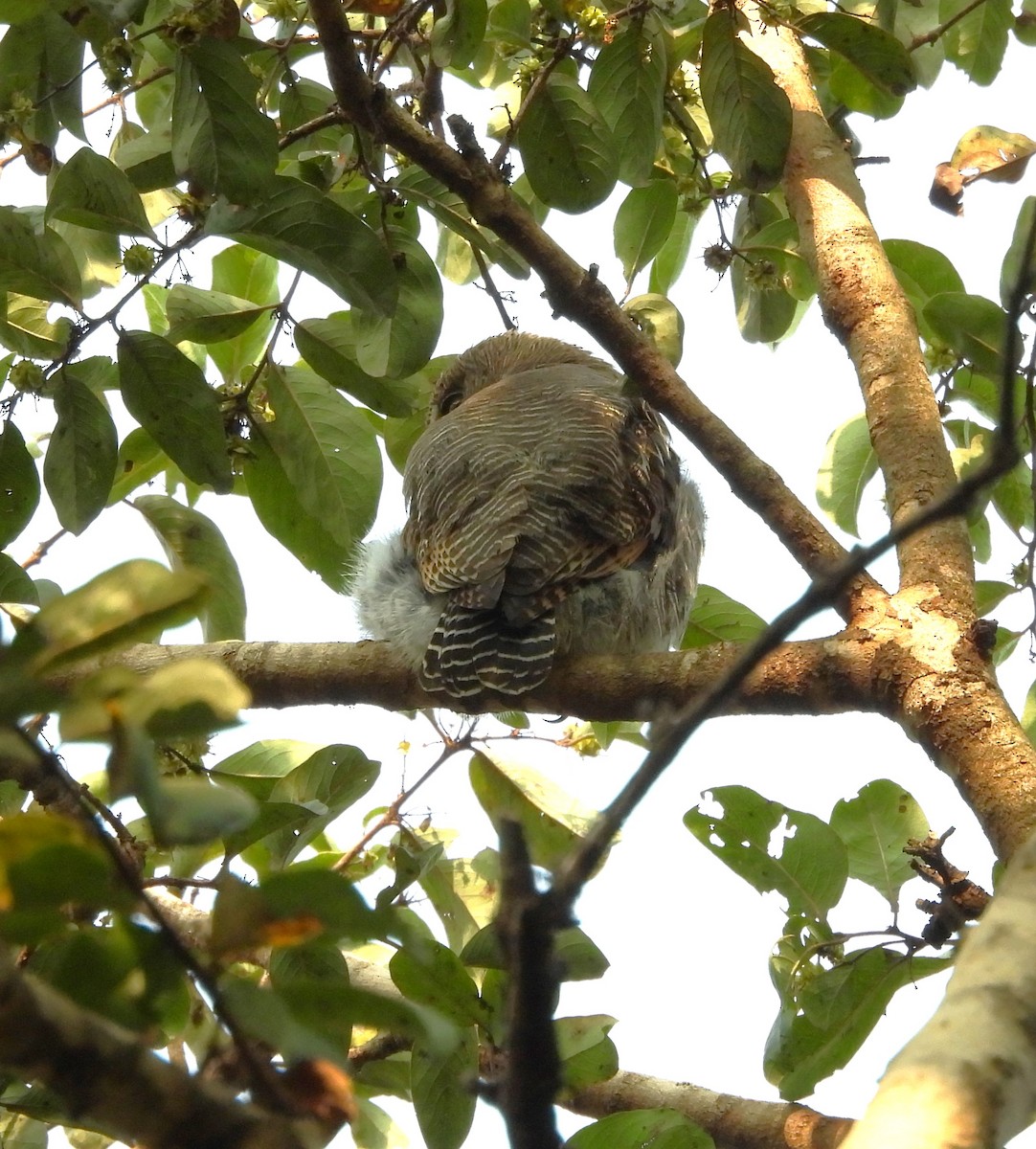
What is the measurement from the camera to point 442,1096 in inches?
75.9

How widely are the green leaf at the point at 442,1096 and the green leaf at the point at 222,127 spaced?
1.33 metres

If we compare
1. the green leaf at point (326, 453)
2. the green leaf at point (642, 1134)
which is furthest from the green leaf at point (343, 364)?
the green leaf at point (642, 1134)

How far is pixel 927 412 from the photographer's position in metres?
2.72

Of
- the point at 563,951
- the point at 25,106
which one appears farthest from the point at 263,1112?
the point at 25,106

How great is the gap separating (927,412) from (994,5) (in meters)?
1.32

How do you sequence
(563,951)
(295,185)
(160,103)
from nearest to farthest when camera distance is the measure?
(563,951) → (295,185) → (160,103)

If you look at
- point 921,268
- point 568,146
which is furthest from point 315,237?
point 921,268

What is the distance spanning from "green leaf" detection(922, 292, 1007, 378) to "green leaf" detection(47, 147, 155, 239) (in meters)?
1.30

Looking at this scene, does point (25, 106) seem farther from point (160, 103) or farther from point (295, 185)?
point (160, 103)

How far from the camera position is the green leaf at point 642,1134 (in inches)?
71.7

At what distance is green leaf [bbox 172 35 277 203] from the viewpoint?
2.16 m

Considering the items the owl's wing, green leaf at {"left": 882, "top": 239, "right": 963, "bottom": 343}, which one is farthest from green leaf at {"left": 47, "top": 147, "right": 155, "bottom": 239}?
green leaf at {"left": 882, "top": 239, "right": 963, "bottom": 343}

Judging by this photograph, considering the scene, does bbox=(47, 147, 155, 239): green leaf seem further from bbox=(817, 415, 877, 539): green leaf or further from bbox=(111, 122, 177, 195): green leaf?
bbox=(817, 415, 877, 539): green leaf

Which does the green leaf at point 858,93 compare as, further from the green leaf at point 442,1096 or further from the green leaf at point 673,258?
the green leaf at point 442,1096
